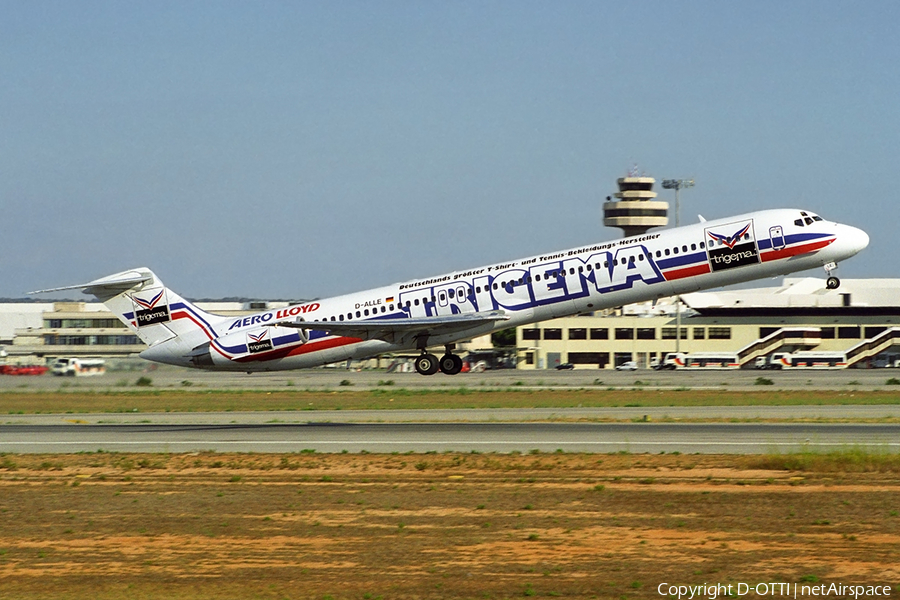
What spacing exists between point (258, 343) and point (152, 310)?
5991 millimetres

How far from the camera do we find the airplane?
41.2 m

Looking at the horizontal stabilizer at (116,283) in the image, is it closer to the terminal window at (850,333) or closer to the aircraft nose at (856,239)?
the aircraft nose at (856,239)

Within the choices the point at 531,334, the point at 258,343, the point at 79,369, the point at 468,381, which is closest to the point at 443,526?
the point at 258,343

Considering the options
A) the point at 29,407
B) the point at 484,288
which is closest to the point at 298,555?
the point at 484,288

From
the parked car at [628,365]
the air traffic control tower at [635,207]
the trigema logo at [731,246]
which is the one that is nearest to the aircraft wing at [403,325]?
the trigema logo at [731,246]

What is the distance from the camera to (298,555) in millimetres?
21719

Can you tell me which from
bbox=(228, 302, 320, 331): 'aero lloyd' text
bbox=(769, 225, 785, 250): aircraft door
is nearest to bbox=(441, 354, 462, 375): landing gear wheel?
bbox=(228, 302, 320, 331): 'aero lloyd' text

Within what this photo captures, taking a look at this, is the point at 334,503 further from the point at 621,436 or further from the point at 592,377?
the point at 592,377

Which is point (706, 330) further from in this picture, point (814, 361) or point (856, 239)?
point (856, 239)

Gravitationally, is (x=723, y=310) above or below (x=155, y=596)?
above

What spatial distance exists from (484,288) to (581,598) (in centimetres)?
2697

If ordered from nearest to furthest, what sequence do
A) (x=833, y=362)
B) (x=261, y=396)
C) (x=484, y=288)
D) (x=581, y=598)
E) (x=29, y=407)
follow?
(x=581, y=598) → (x=484, y=288) → (x=29, y=407) → (x=261, y=396) → (x=833, y=362)

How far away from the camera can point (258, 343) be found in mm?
47750

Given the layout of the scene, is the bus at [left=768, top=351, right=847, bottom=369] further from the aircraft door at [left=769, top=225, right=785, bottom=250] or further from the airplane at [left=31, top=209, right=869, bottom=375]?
the aircraft door at [left=769, top=225, right=785, bottom=250]
